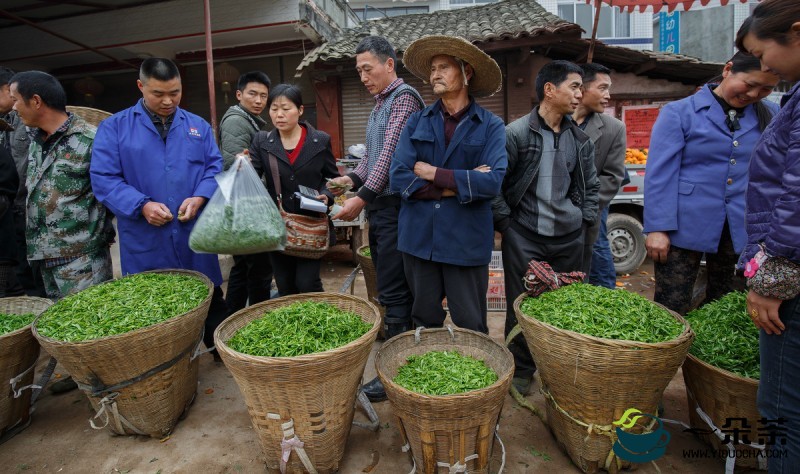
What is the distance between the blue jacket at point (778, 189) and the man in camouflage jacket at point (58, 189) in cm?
386

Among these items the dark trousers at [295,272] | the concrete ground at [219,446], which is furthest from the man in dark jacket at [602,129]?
the dark trousers at [295,272]

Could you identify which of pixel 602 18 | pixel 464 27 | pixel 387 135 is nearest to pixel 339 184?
pixel 387 135

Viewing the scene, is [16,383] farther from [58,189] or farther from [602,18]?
[602,18]

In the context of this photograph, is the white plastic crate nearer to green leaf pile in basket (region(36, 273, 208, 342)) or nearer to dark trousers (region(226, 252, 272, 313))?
dark trousers (region(226, 252, 272, 313))

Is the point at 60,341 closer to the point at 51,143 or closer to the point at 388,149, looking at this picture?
the point at 51,143

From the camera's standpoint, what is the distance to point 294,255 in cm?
322

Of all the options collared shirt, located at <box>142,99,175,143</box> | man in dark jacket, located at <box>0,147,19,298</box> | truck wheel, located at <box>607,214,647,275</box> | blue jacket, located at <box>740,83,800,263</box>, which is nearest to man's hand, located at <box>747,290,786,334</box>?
blue jacket, located at <box>740,83,800,263</box>

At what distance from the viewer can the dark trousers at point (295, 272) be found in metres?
3.34

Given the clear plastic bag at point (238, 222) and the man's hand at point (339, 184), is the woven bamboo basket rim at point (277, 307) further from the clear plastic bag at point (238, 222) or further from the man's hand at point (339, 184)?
the man's hand at point (339, 184)

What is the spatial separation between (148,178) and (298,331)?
1.66m

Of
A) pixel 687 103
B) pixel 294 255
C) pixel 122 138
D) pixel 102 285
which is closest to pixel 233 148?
pixel 122 138

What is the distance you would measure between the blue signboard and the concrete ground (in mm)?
A: 13146

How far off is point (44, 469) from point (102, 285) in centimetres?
104

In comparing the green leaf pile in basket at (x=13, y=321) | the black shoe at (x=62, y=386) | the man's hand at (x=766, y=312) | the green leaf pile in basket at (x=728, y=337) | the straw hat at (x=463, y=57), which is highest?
the straw hat at (x=463, y=57)
